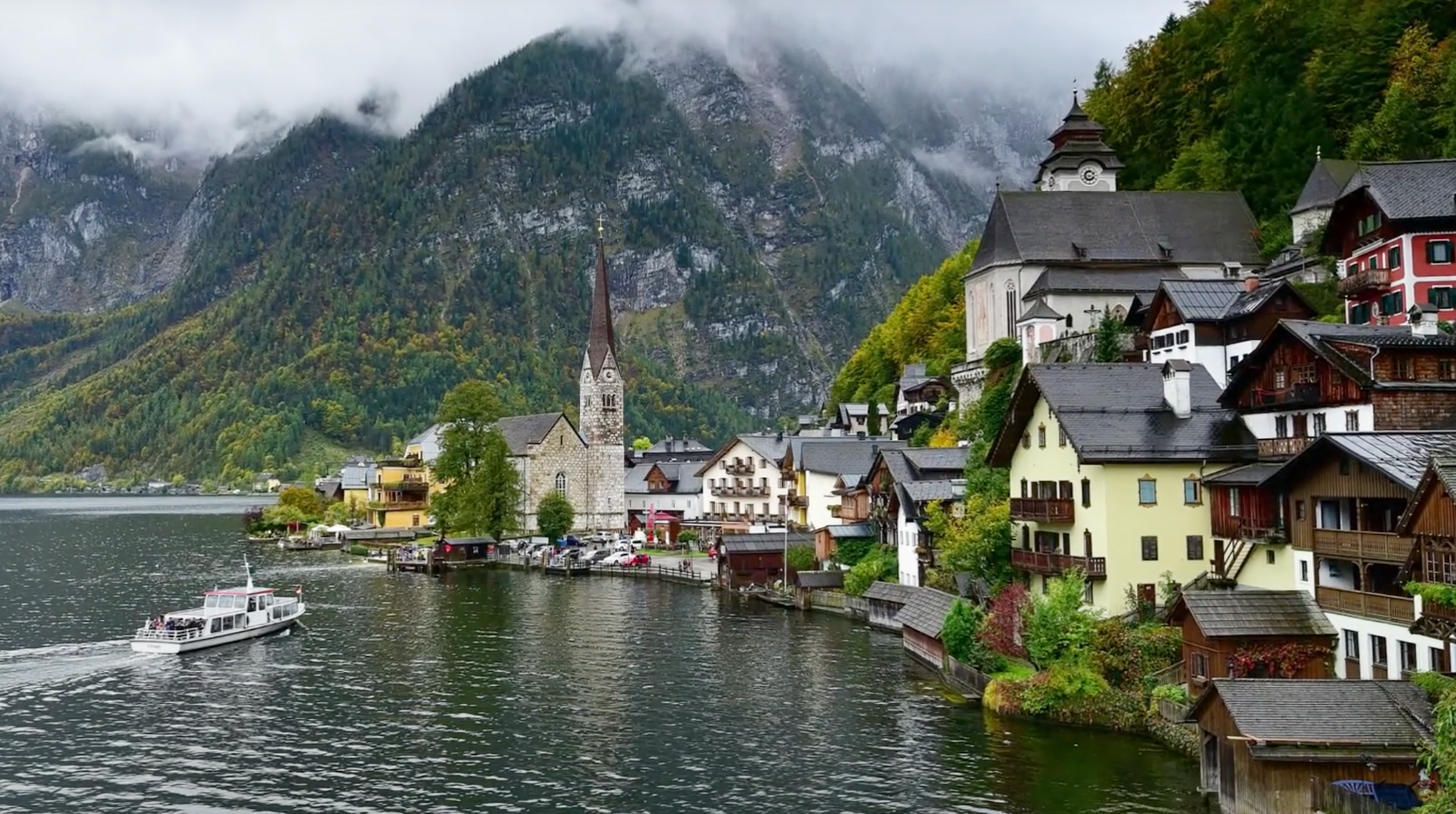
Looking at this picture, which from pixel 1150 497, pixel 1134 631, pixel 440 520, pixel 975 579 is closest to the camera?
pixel 1134 631

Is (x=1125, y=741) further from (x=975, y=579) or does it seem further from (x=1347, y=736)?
(x=975, y=579)

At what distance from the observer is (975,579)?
57.6 metres

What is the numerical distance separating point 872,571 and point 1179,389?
1201 inches

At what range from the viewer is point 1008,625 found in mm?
48438

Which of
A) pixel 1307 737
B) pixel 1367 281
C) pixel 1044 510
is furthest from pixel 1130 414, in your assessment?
pixel 1307 737

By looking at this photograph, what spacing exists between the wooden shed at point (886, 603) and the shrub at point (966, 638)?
12.0 m

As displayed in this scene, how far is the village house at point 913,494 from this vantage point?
6788 cm

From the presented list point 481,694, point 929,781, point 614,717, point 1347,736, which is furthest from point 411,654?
point 1347,736

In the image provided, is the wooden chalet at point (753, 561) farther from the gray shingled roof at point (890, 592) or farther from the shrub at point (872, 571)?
the gray shingled roof at point (890, 592)

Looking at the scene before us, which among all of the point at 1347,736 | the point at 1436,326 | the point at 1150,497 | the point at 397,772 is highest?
the point at 1436,326

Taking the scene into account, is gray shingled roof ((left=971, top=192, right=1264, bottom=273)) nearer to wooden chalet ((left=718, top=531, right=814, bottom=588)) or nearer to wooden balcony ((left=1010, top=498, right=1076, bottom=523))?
wooden chalet ((left=718, top=531, right=814, bottom=588))

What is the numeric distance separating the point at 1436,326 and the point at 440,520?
98.1 meters

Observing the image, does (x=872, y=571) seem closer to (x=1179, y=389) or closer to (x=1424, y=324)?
(x=1179, y=389)

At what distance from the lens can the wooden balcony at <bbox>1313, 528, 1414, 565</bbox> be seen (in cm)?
3391
